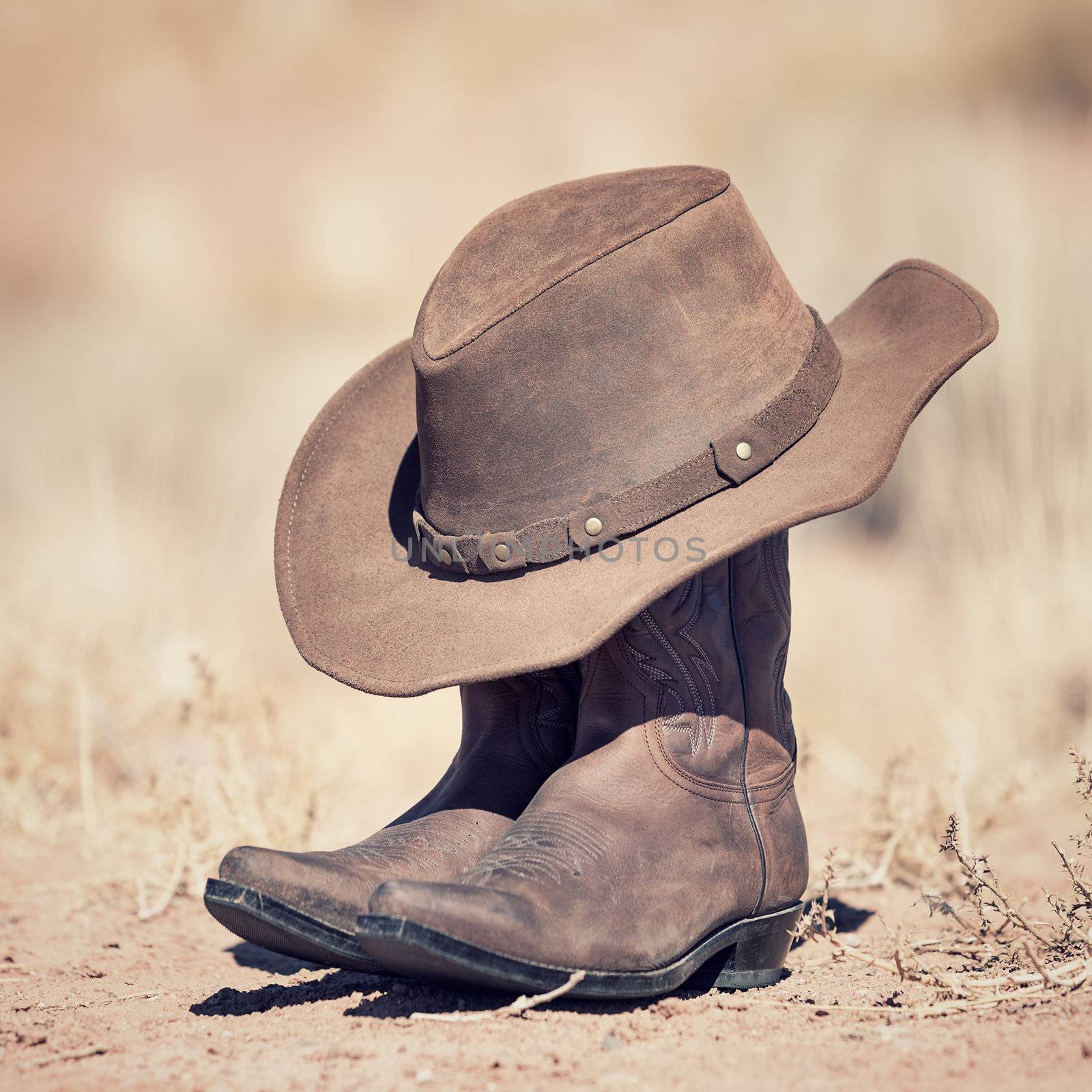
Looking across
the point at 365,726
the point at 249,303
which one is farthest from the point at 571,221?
the point at 249,303

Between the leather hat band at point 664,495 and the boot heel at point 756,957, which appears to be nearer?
the leather hat band at point 664,495

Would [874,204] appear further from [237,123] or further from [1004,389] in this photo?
[237,123]

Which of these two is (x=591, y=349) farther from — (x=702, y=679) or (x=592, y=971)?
(x=592, y=971)

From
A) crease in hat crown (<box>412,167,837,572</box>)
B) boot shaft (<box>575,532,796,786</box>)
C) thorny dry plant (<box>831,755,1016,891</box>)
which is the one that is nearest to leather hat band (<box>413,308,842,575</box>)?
crease in hat crown (<box>412,167,837,572</box>)

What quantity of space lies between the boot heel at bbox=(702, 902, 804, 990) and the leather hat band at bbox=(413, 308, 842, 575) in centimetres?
65

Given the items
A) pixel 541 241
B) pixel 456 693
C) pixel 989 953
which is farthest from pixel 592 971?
pixel 456 693

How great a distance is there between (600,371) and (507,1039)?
3.04ft

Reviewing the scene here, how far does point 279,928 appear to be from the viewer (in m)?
1.65

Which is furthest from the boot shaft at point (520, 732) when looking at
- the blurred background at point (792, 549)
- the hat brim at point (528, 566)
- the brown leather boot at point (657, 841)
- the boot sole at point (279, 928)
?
the blurred background at point (792, 549)

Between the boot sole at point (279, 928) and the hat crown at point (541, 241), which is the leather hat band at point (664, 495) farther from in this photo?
the boot sole at point (279, 928)

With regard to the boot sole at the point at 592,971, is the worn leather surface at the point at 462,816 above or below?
above

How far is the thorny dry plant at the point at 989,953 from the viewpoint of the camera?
1618 mm

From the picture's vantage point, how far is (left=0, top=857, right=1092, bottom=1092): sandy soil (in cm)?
138

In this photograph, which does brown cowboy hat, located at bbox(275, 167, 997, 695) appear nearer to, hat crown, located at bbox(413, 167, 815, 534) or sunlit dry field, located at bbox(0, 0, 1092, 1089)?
hat crown, located at bbox(413, 167, 815, 534)
